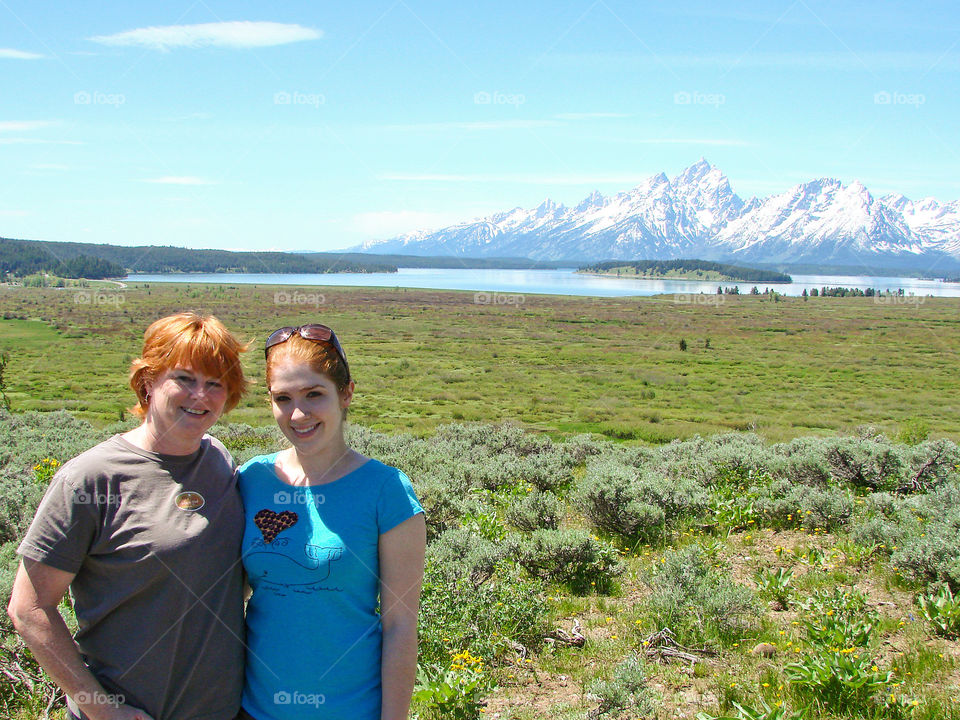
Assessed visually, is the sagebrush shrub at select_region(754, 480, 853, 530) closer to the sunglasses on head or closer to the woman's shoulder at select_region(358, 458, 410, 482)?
the woman's shoulder at select_region(358, 458, 410, 482)

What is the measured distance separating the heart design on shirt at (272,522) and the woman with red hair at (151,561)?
0.09 m

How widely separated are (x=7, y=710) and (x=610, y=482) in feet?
18.1

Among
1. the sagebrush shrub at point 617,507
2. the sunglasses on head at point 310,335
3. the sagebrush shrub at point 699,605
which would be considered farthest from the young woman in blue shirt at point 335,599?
the sagebrush shrub at point 617,507

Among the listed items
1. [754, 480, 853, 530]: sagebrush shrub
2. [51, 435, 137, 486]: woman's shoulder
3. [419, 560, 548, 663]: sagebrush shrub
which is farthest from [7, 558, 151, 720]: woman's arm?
[754, 480, 853, 530]: sagebrush shrub

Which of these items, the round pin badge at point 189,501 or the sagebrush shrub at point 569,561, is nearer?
the round pin badge at point 189,501

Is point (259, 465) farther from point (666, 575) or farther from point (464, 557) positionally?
point (666, 575)

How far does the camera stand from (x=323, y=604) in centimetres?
210

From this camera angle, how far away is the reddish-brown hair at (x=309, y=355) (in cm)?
223

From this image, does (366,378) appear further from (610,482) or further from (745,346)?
(745,346)

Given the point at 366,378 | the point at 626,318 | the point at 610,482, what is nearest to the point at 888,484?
the point at 610,482

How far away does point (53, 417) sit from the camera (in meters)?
14.6

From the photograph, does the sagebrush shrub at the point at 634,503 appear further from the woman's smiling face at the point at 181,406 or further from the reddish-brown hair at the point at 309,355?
the woman's smiling face at the point at 181,406

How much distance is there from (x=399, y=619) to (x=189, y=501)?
757mm

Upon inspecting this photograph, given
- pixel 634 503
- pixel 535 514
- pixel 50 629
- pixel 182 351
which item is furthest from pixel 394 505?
pixel 634 503
